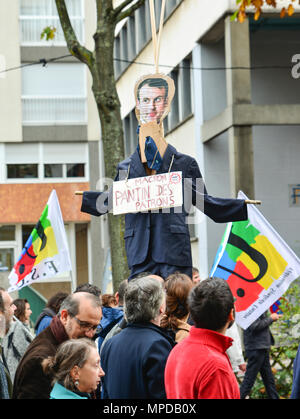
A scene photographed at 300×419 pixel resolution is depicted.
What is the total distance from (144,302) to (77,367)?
23.4 inches

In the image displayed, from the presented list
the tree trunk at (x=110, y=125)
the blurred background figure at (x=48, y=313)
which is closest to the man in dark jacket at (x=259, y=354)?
the tree trunk at (x=110, y=125)

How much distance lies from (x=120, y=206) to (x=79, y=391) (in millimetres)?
2225

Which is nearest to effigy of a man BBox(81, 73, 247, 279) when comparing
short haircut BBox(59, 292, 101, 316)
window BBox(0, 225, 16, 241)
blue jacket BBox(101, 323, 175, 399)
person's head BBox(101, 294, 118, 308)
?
person's head BBox(101, 294, 118, 308)

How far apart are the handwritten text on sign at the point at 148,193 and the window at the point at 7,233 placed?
26.3 m

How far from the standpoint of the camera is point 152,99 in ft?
21.5

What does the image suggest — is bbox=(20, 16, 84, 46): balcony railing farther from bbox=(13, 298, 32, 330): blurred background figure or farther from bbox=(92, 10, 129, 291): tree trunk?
bbox=(13, 298, 32, 330): blurred background figure

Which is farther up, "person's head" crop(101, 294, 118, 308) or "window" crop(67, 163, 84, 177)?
"window" crop(67, 163, 84, 177)

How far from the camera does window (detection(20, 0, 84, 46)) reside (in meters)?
32.6

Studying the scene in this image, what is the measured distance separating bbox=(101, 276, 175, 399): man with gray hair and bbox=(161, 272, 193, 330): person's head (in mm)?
544

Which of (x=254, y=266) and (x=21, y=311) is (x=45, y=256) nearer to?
(x=21, y=311)

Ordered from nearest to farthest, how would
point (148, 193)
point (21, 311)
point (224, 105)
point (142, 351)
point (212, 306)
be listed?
point (212, 306), point (142, 351), point (148, 193), point (21, 311), point (224, 105)

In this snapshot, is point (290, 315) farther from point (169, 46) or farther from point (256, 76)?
point (169, 46)

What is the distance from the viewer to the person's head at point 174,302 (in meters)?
5.48

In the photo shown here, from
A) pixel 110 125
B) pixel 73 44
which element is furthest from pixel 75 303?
pixel 73 44
